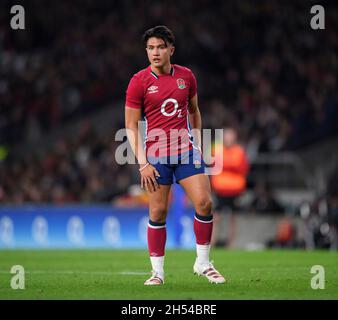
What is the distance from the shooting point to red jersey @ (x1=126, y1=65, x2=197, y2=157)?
897cm

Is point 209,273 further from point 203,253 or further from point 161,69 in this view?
point 161,69

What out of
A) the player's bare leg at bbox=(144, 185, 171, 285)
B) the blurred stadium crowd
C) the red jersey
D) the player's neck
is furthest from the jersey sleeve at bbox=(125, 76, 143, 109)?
the blurred stadium crowd

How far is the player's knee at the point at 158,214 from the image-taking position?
902 cm

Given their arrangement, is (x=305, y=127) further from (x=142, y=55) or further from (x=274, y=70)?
(x=142, y=55)

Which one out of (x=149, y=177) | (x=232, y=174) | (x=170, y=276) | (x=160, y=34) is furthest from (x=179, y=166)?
(x=232, y=174)

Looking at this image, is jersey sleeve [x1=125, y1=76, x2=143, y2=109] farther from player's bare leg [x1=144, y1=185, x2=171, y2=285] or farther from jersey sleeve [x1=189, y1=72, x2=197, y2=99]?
player's bare leg [x1=144, y1=185, x2=171, y2=285]

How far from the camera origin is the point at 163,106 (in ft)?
29.5

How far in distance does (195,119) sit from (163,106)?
2.05 feet

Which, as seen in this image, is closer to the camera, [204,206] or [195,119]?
[204,206]

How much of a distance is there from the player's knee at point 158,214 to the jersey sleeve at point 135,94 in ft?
3.16

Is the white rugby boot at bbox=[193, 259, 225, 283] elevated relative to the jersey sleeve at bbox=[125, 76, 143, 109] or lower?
lower

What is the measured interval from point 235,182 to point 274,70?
7.53 m

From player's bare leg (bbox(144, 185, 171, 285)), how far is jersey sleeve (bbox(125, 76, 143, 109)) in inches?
31.4

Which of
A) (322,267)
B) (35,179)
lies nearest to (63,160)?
(35,179)
